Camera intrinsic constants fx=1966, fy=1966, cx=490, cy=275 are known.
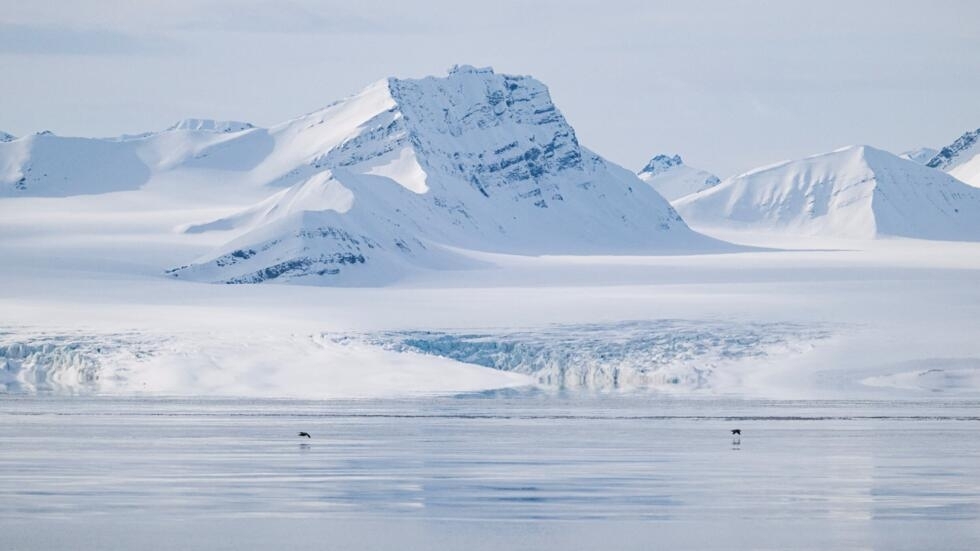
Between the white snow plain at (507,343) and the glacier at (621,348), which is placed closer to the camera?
the white snow plain at (507,343)

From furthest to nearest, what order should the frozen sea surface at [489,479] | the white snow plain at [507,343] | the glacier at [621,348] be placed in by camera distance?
the glacier at [621,348]
the white snow plain at [507,343]
the frozen sea surface at [489,479]

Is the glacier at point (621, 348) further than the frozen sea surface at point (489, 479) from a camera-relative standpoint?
Yes

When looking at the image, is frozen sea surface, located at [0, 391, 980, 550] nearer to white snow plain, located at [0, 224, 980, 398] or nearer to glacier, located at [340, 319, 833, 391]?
white snow plain, located at [0, 224, 980, 398]

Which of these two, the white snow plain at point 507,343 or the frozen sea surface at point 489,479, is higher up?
the white snow plain at point 507,343

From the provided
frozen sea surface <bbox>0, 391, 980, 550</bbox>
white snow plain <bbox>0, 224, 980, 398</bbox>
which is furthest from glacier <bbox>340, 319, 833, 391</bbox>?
frozen sea surface <bbox>0, 391, 980, 550</bbox>

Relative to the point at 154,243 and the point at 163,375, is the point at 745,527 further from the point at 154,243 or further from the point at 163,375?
the point at 154,243

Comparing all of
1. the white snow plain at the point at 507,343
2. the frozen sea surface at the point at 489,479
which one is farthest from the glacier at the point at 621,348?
the frozen sea surface at the point at 489,479

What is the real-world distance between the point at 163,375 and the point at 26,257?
68.6 meters

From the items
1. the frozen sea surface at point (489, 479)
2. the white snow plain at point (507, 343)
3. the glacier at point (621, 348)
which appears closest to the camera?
the frozen sea surface at point (489, 479)

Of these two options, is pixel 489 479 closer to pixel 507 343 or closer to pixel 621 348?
pixel 621 348

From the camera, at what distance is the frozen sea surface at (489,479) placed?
1125 inches

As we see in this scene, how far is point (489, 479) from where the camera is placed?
3638 cm

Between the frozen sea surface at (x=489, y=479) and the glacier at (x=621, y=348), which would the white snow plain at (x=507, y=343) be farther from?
the frozen sea surface at (x=489, y=479)

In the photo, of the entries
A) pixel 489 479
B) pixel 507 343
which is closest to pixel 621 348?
pixel 507 343
